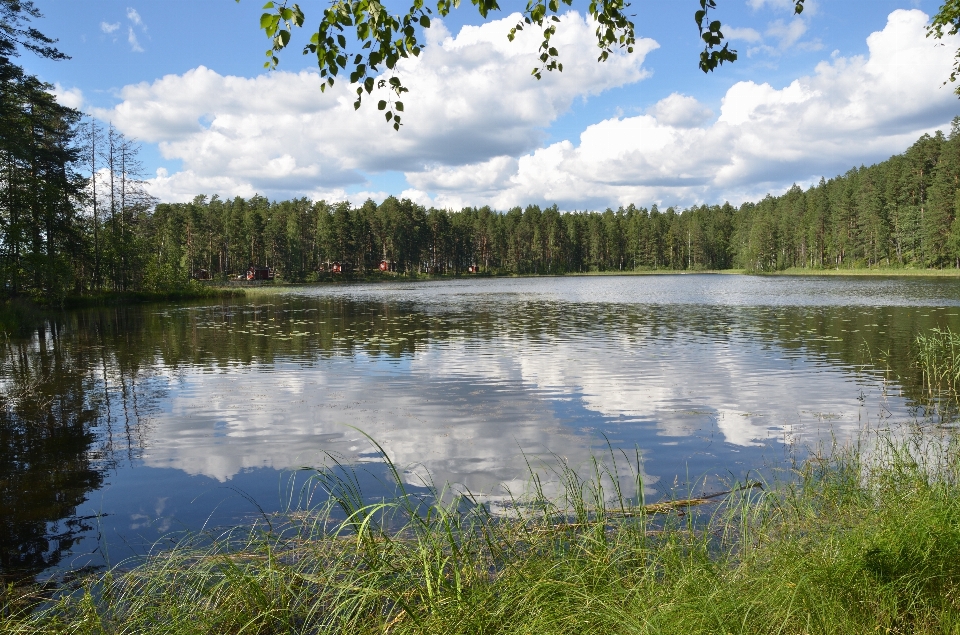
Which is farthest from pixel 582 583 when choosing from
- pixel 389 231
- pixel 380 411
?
pixel 389 231

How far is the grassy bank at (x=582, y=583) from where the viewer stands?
3697 mm

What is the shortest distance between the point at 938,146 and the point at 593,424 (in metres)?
112

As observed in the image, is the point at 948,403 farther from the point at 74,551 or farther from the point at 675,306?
the point at 675,306

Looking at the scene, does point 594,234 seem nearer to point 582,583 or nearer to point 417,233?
point 417,233

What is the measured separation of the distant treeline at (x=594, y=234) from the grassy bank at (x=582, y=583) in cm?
6306

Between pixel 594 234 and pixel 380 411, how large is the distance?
159957 millimetres

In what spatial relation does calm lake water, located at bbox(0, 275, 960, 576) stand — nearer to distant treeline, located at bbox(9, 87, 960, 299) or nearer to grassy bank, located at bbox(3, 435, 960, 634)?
grassy bank, located at bbox(3, 435, 960, 634)

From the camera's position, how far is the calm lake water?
8.04 m

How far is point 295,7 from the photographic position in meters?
3.63

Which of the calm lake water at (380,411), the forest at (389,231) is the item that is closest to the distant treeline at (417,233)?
the forest at (389,231)

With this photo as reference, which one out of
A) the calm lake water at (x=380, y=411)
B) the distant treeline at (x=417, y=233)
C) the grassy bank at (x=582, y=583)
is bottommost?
the calm lake water at (x=380, y=411)

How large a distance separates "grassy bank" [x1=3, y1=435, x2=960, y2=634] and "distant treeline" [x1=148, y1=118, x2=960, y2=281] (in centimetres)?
6306

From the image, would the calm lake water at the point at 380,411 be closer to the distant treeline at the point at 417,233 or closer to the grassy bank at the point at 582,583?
the grassy bank at the point at 582,583

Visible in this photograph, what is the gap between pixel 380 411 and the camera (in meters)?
13.0
